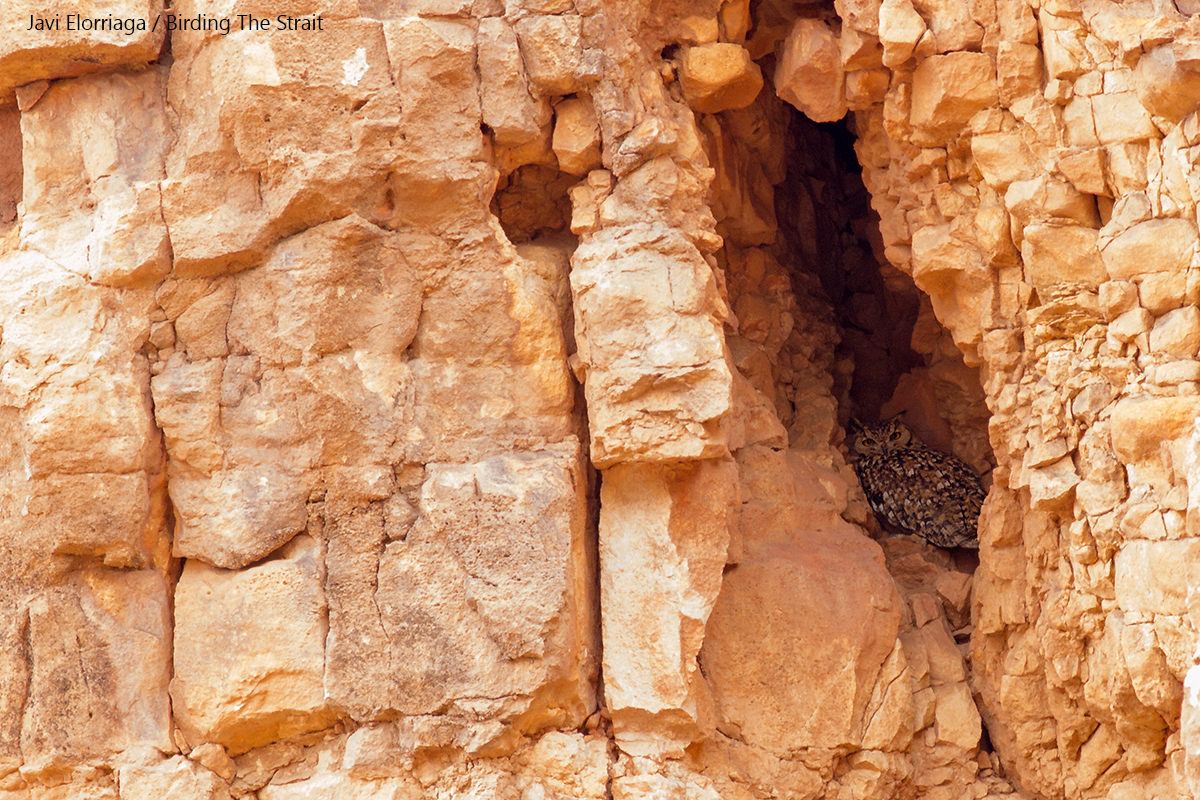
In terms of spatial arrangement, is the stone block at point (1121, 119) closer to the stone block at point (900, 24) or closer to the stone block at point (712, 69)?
the stone block at point (900, 24)

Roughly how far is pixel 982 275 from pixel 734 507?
51.0 inches

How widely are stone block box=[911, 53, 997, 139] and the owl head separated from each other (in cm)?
181

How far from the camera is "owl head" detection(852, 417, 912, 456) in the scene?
6.09 m

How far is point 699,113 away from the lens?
17.2ft

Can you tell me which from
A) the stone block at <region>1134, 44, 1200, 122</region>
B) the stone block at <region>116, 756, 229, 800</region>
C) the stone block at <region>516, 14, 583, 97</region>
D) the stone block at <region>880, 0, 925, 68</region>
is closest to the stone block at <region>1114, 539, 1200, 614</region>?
the stone block at <region>1134, 44, 1200, 122</region>

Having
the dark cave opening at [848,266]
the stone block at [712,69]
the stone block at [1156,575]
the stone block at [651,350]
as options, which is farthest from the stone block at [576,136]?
the stone block at [1156,575]

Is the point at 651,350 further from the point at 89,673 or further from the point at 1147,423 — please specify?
the point at 89,673

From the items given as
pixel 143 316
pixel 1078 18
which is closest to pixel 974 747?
pixel 1078 18

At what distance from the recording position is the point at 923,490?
5.71 metres

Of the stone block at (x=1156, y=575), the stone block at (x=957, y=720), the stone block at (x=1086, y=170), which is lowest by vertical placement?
the stone block at (x=957, y=720)

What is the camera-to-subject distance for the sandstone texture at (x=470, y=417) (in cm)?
446

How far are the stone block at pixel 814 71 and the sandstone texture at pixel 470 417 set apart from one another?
13 cm

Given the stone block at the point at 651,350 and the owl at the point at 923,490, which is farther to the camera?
the owl at the point at 923,490

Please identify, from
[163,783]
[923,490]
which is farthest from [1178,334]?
[163,783]
